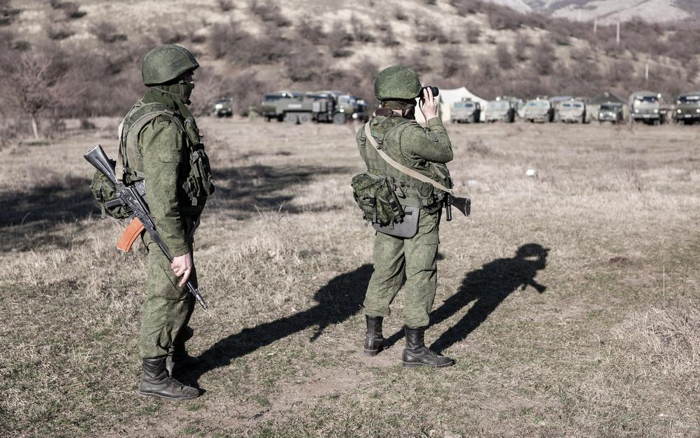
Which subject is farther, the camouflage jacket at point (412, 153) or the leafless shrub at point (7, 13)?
the leafless shrub at point (7, 13)

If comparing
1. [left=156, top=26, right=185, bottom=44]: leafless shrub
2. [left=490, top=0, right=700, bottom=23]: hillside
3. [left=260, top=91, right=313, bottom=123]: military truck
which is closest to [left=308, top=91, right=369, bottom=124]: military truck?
[left=260, top=91, right=313, bottom=123]: military truck

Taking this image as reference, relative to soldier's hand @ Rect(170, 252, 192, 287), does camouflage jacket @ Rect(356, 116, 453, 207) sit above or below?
above

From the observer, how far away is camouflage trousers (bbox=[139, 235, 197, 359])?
344 centimetres

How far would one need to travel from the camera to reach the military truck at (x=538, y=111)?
112 ft

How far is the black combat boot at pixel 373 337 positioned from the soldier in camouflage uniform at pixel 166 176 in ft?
3.89

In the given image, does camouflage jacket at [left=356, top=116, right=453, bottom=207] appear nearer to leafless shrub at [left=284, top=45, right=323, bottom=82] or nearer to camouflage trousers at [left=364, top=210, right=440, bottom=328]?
camouflage trousers at [left=364, top=210, right=440, bottom=328]

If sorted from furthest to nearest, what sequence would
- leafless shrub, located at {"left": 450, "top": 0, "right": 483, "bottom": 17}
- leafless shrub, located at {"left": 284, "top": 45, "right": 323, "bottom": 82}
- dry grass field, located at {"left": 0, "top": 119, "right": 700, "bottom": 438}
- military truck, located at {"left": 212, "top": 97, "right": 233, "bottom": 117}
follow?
1. leafless shrub, located at {"left": 450, "top": 0, "right": 483, "bottom": 17}
2. leafless shrub, located at {"left": 284, "top": 45, "right": 323, "bottom": 82}
3. military truck, located at {"left": 212, "top": 97, "right": 233, "bottom": 117}
4. dry grass field, located at {"left": 0, "top": 119, "right": 700, "bottom": 438}

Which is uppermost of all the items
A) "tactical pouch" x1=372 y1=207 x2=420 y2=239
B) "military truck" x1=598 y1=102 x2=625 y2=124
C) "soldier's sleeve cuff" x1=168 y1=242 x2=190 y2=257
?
"soldier's sleeve cuff" x1=168 y1=242 x2=190 y2=257

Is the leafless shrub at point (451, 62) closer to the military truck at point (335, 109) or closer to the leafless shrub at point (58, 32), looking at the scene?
the military truck at point (335, 109)

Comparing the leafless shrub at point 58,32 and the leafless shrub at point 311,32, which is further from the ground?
the leafless shrub at point 58,32

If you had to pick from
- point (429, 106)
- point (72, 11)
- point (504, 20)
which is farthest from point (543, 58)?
point (429, 106)

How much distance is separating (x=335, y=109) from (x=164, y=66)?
102 feet

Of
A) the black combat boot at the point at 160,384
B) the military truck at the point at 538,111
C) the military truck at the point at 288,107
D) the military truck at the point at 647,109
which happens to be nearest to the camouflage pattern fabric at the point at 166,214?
the black combat boot at the point at 160,384

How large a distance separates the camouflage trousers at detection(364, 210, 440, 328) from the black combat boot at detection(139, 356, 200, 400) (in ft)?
4.01
